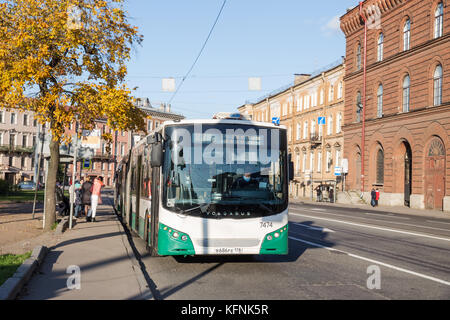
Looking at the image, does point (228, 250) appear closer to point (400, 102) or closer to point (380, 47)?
point (400, 102)

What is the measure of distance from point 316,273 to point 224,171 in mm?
2346

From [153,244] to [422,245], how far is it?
7069 millimetres

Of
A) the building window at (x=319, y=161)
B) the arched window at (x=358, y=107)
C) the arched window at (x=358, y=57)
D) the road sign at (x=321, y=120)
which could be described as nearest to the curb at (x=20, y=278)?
the arched window at (x=358, y=107)

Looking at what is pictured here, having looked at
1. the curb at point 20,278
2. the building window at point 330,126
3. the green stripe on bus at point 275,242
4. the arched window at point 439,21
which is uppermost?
the arched window at point 439,21

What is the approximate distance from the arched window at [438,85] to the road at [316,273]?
25.6 m

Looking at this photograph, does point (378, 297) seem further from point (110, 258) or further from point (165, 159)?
point (110, 258)

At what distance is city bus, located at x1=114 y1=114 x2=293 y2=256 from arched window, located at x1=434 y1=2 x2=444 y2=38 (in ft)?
103

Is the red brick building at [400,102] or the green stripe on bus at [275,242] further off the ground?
the red brick building at [400,102]

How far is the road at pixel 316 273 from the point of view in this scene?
24.9 ft

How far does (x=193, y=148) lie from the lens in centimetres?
998

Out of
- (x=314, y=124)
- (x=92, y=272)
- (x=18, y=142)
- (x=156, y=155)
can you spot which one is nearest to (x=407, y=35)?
(x=314, y=124)

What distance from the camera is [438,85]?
124 feet

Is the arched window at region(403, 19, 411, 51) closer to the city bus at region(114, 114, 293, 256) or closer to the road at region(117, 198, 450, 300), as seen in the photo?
the road at region(117, 198, 450, 300)

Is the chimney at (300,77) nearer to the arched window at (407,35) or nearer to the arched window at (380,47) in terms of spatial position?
the arched window at (380,47)
